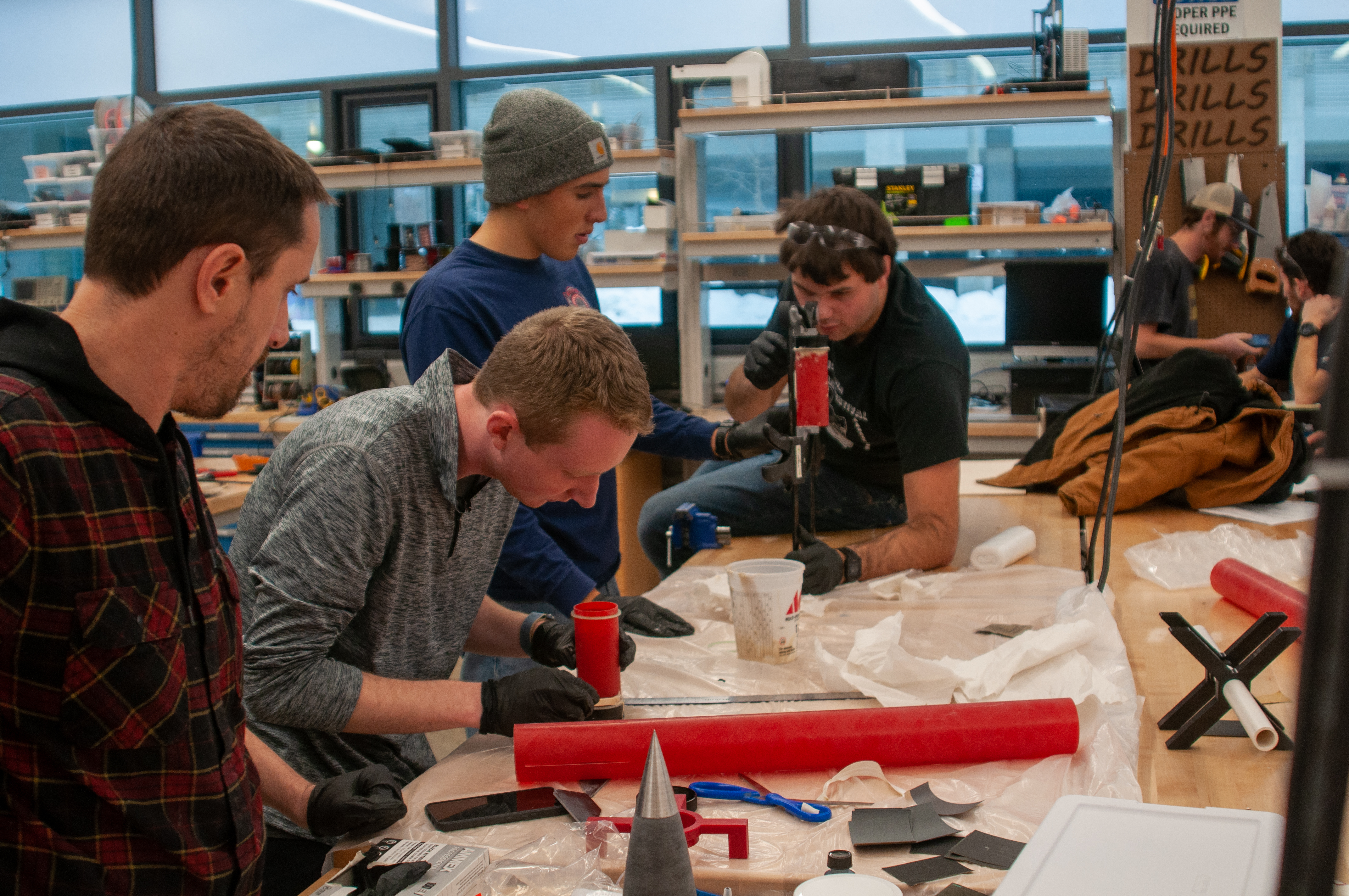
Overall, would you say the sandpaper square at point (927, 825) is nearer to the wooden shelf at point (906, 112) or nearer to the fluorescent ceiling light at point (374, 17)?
the wooden shelf at point (906, 112)

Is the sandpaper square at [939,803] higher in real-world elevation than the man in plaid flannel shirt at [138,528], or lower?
lower

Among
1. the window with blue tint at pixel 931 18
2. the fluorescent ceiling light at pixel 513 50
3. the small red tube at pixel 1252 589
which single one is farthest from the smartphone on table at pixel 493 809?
the fluorescent ceiling light at pixel 513 50

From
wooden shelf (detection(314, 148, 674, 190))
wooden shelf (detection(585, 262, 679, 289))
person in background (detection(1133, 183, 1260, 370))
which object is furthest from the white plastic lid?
wooden shelf (detection(314, 148, 674, 190))

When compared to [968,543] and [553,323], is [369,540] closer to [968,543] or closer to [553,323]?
[553,323]

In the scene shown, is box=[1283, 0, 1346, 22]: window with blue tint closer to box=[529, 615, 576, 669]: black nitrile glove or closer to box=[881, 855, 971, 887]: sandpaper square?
box=[529, 615, 576, 669]: black nitrile glove

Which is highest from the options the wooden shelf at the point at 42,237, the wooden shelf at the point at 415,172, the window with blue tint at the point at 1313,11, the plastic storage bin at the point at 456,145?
the window with blue tint at the point at 1313,11

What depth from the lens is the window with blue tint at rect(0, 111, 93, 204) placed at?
19.6 feet

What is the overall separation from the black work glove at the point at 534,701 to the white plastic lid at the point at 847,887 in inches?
16.9

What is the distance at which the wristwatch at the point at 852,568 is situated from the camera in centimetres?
189

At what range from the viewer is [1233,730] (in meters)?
1.19

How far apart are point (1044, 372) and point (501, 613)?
308 centimetres

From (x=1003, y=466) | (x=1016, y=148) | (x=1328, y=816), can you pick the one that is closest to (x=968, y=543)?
(x=1003, y=466)

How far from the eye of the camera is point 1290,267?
3.53 metres

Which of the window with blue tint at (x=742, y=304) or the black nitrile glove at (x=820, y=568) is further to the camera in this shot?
the window with blue tint at (x=742, y=304)
